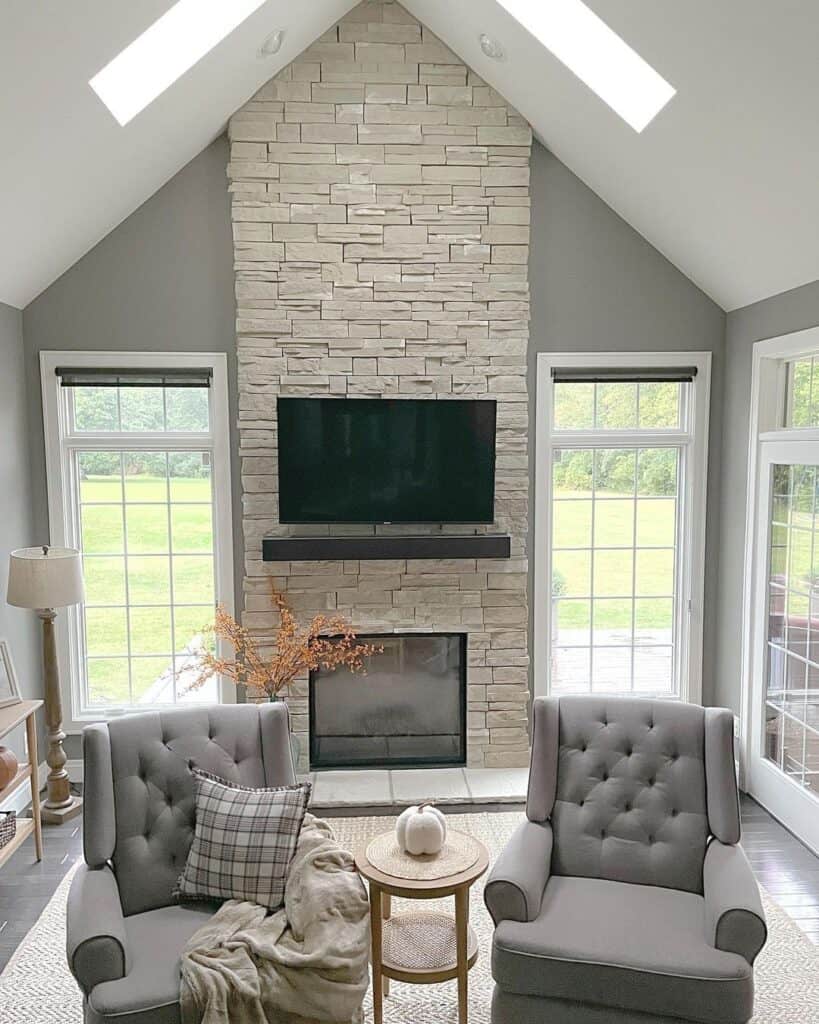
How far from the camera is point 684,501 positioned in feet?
16.4

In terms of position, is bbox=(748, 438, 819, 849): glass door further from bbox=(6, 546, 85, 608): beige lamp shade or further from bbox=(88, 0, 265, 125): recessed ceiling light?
bbox=(6, 546, 85, 608): beige lamp shade

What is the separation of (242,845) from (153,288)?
3.16 m

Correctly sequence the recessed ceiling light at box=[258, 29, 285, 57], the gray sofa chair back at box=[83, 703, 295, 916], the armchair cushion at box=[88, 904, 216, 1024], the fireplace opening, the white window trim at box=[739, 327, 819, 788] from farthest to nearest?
the fireplace opening < the white window trim at box=[739, 327, 819, 788] < the recessed ceiling light at box=[258, 29, 285, 57] < the gray sofa chair back at box=[83, 703, 295, 916] < the armchair cushion at box=[88, 904, 216, 1024]

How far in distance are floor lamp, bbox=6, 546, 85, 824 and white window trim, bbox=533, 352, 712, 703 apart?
8.40ft

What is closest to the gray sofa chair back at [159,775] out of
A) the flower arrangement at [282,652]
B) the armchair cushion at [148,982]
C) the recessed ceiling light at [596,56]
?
the armchair cushion at [148,982]

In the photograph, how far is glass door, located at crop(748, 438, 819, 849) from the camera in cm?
408

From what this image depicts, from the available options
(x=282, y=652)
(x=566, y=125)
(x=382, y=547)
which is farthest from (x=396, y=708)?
(x=566, y=125)

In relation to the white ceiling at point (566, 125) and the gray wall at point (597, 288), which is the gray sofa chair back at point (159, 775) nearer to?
the white ceiling at point (566, 125)

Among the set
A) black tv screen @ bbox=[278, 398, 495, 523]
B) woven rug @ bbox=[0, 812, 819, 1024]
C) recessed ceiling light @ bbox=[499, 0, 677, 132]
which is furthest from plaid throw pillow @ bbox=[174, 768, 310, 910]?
recessed ceiling light @ bbox=[499, 0, 677, 132]

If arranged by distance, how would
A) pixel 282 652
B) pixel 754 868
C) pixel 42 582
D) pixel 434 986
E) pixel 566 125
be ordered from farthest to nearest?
pixel 282 652 → pixel 566 125 → pixel 42 582 → pixel 754 868 → pixel 434 986

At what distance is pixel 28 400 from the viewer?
Result: 465 cm

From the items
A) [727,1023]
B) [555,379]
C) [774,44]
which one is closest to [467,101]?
[555,379]

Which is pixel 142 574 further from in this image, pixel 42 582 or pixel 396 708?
pixel 396 708

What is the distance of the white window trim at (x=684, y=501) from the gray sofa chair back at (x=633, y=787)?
1.81 metres
